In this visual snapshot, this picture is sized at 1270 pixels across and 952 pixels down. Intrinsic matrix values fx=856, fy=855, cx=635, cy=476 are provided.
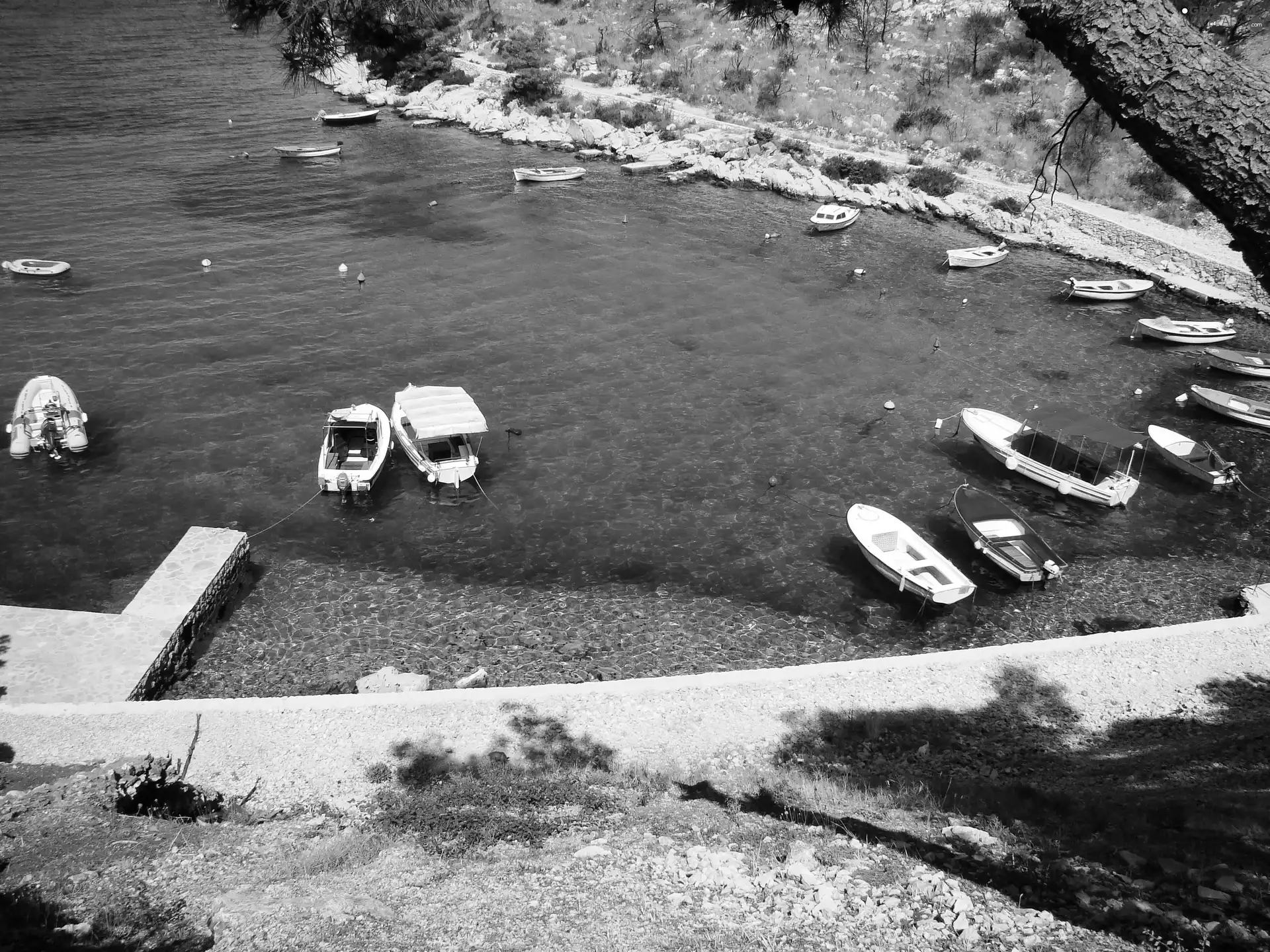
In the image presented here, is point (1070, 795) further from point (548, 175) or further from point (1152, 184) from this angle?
point (548, 175)

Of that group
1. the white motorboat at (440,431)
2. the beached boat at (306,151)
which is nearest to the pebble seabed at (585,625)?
the white motorboat at (440,431)

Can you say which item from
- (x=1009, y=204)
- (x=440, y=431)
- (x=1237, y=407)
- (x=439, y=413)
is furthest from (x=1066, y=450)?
(x=1009, y=204)

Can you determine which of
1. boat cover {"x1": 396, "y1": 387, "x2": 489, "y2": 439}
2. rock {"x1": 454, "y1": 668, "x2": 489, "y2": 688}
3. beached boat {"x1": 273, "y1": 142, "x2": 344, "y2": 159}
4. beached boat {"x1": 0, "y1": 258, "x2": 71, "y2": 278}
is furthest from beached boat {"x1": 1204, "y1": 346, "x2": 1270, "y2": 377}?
beached boat {"x1": 273, "y1": 142, "x2": 344, "y2": 159}

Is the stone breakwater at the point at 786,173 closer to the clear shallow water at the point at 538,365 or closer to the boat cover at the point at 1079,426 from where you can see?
the clear shallow water at the point at 538,365

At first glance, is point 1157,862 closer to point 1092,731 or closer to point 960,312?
point 1092,731

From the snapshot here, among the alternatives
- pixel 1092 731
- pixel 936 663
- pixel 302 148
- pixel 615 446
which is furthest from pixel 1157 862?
pixel 302 148

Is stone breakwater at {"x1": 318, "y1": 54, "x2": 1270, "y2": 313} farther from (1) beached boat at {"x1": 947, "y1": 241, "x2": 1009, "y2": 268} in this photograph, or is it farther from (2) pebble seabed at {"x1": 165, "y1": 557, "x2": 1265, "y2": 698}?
(2) pebble seabed at {"x1": 165, "y1": 557, "x2": 1265, "y2": 698}
